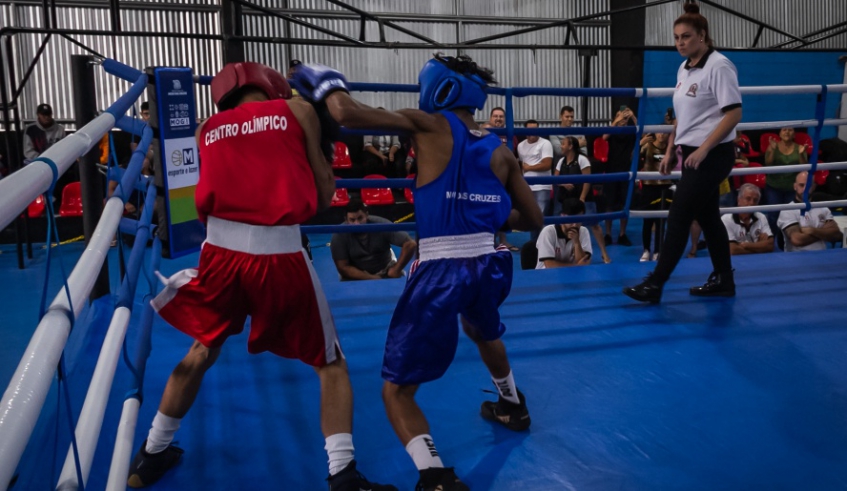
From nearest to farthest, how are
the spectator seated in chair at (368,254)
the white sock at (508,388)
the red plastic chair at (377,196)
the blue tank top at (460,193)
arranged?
the blue tank top at (460,193) → the white sock at (508,388) → the spectator seated in chair at (368,254) → the red plastic chair at (377,196)

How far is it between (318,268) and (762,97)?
9.27 metres

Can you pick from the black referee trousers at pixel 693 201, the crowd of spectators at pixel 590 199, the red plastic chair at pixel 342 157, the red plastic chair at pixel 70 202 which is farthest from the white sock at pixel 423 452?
the red plastic chair at pixel 342 157

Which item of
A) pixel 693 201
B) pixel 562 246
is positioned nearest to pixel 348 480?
pixel 693 201

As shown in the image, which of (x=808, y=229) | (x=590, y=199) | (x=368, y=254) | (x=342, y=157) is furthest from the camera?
(x=342, y=157)

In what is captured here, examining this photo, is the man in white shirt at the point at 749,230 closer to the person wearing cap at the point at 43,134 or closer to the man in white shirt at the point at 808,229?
the man in white shirt at the point at 808,229

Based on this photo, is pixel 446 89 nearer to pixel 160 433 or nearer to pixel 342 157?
pixel 160 433

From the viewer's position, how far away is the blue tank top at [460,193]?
2088 millimetres

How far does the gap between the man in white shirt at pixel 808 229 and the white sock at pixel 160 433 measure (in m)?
5.28

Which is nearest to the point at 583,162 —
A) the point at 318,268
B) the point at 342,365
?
the point at 318,268

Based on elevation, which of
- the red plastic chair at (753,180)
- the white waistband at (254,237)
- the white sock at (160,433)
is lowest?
the white sock at (160,433)

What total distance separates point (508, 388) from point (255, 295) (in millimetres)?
918

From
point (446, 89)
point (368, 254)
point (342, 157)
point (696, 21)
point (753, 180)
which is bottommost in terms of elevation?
point (368, 254)

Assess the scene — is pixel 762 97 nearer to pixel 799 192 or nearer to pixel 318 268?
pixel 799 192

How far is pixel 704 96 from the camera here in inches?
140
